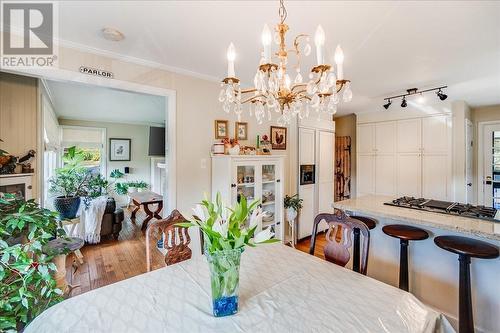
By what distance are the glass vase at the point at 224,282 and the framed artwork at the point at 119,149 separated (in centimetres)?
608

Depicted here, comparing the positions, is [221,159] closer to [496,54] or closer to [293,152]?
[293,152]

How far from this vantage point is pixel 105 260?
3160 mm

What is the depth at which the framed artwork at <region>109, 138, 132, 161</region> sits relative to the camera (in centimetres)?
603

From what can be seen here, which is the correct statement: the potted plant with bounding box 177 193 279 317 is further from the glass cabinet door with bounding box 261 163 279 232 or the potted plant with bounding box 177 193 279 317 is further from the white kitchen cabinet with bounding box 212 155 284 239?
the glass cabinet door with bounding box 261 163 279 232

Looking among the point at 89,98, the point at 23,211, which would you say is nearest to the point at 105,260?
the point at 23,211

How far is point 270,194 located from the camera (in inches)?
128

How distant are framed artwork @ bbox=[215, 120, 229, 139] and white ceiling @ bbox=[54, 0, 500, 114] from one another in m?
0.58

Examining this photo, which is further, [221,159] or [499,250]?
[221,159]

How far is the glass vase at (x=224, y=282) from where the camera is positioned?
1.01m

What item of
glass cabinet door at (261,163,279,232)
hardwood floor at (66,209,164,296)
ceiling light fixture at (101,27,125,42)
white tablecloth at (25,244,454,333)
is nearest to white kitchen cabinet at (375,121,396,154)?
glass cabinet door at (261,163,279,232)

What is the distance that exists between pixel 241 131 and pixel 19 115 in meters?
2.30

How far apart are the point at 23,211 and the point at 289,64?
8.14 ft

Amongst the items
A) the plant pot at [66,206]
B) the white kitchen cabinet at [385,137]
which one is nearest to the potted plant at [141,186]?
the plant pot at [66,206]

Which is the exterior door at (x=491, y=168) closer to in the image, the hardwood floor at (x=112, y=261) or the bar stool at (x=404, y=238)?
the hardwood floor at (x=112, y=261)
